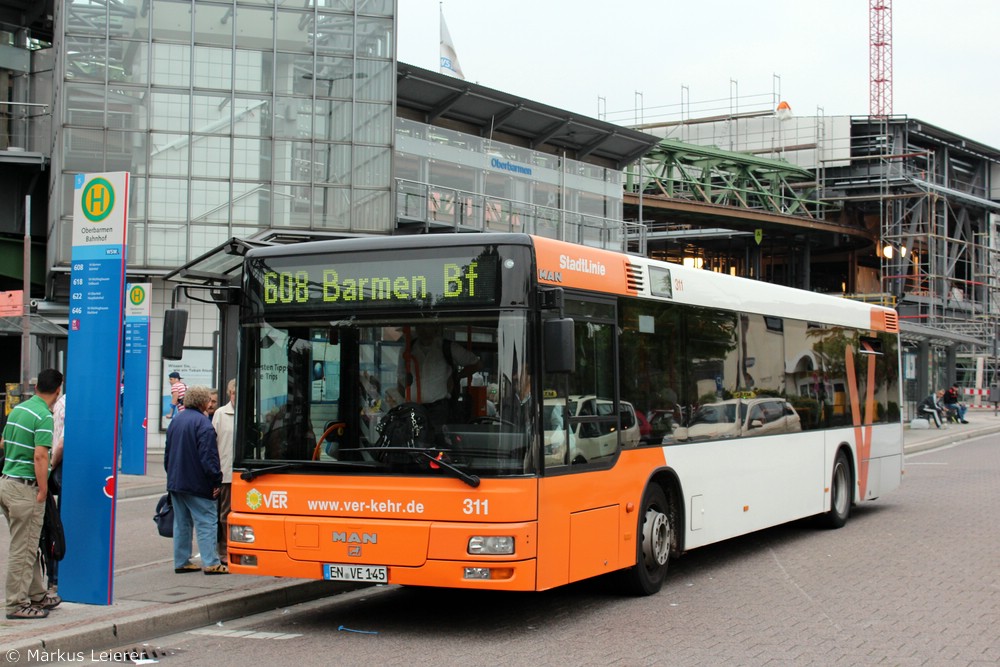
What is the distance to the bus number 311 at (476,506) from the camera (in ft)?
25.9

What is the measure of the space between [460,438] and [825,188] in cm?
5550

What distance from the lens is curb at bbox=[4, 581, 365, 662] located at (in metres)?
7.32

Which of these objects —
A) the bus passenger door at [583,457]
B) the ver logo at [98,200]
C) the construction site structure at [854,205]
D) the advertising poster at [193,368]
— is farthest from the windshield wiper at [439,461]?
the construction site structure at [854,205]

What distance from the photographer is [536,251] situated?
8.35 meters

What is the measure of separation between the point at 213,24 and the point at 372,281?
2350 cm

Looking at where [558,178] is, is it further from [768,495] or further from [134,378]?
[768,495]

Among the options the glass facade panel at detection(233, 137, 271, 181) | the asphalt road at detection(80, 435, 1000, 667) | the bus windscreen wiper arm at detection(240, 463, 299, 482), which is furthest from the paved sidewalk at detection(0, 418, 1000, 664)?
the glass facade panel at detection(233, 137, 271, 181)

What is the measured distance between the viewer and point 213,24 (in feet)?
97.6

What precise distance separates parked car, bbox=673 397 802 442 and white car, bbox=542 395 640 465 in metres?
1.08

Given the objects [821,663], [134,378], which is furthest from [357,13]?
[821,663]

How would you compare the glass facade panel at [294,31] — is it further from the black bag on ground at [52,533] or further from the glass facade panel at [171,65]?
the black bag on ground at [52,533]

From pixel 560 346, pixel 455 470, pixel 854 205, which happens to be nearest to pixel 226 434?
pixel 455 470

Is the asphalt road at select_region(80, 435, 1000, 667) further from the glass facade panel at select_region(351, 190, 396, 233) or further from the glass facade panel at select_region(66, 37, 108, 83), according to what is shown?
the glass facade panel at select_region(66, 37, 108, 83)

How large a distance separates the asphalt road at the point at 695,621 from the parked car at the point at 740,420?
1.35 m
